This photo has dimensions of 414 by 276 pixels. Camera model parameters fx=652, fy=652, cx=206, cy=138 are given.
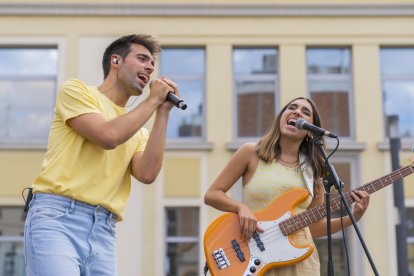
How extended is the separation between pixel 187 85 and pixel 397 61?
333cm

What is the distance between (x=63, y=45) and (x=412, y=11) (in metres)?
5.44

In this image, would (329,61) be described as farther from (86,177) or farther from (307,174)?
(86,177)

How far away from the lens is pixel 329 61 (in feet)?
33.7

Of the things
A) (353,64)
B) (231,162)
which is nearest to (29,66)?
(353,64)

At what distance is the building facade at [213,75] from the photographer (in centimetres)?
972

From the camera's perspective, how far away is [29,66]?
1034 cm

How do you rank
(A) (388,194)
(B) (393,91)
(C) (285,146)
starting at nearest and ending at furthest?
(C) (285,146), (A) (388,194), (B) (393,91)

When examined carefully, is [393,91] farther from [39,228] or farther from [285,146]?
[39,228]

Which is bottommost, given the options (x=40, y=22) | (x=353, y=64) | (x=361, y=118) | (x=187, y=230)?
(x=187, y=230)

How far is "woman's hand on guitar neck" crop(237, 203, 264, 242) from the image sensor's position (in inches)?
148

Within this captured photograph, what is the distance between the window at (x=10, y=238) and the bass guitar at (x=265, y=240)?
21.5ft

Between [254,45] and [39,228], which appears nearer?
[39,228]

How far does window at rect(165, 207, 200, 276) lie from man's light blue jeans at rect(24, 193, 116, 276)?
720 cm

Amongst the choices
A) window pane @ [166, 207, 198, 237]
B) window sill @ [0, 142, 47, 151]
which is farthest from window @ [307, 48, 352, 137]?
window sill @ [0, 142, 47, 151]
